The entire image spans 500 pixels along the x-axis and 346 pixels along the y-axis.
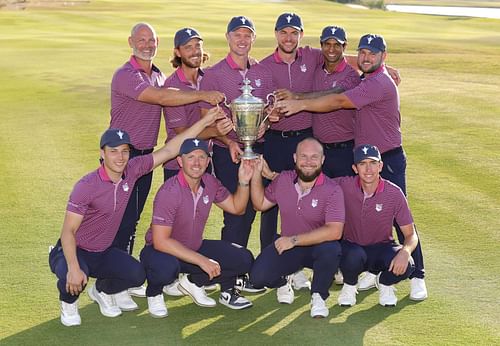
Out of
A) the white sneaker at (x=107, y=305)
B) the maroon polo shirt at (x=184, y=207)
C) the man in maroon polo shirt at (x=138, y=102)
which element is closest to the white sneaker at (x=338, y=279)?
the maroon polo shirt at (x=184, y=207)

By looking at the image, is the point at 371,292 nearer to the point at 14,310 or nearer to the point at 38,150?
the point at 14,310

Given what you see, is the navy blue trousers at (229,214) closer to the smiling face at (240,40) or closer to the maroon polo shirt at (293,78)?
the maroon polo shirt at (293,78)

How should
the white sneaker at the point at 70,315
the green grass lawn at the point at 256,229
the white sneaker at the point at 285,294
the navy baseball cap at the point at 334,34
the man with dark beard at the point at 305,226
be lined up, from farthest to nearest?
the navy baseball cap at the point at 334,34 → the white sneaker at the point at 285,294 → the man with dark beard at the point at 305,226 → the white sneaker at the point at 70,315 → the green grass lawn at the point at 256,229

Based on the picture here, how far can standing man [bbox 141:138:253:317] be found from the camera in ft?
23.3

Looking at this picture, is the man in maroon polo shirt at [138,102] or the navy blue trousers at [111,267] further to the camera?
the man in maroon polo shirt at [138,102]

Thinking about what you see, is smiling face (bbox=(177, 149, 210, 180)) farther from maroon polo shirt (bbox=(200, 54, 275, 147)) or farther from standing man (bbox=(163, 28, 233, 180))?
maroon polo shirt (bbox=(200, 54, 275, 147))

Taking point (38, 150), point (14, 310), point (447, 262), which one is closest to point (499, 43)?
point (38, 150)

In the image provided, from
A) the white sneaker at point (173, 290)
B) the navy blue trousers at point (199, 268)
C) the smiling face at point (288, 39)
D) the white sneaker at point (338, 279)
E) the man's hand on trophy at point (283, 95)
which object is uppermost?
the smiling face at point (288, 39)

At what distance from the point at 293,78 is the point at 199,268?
6.91ft

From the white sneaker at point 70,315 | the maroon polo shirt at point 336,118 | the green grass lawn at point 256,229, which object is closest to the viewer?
the green grass lawn at point 256,229

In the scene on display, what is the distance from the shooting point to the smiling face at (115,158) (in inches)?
275

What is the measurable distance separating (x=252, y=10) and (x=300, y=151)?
5183 centimetres

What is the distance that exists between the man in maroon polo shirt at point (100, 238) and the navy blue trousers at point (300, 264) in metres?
1.02

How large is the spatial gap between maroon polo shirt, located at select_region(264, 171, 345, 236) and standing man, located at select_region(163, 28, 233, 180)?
2.39 ft
